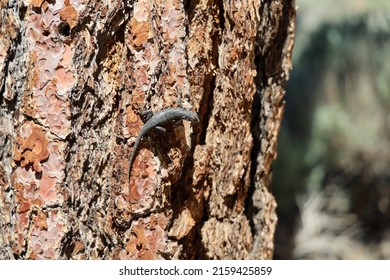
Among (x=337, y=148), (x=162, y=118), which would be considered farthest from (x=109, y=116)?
(x=337, y=148)

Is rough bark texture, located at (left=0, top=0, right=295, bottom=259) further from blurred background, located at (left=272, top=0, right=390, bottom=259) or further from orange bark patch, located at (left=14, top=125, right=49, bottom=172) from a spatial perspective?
blurred background, located at (left=272, top=0, right=390, bottom=259)

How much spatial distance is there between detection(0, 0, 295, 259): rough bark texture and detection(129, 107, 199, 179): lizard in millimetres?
20

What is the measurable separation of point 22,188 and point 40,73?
0.29 m

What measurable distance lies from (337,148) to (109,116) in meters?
3.31

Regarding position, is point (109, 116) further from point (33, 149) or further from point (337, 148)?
point (337, 148)

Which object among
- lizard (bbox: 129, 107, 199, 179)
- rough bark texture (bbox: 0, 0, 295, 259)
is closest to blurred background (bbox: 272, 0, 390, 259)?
rough bark texture (bbox: 0, 0, 295, 259)

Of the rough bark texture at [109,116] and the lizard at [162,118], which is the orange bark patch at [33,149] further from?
the lizard at [162,118]

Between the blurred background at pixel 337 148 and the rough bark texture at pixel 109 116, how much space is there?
2.81 metres

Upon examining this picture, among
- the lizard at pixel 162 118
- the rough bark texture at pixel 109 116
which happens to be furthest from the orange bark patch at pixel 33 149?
the lizard at pixel 162 118

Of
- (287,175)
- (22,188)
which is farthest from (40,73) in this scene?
(287,175)

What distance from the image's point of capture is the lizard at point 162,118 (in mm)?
1673

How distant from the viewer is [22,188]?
1706 millimetres

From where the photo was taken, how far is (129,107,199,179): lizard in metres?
1.67

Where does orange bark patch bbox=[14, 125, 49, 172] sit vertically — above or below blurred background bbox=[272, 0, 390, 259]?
below
